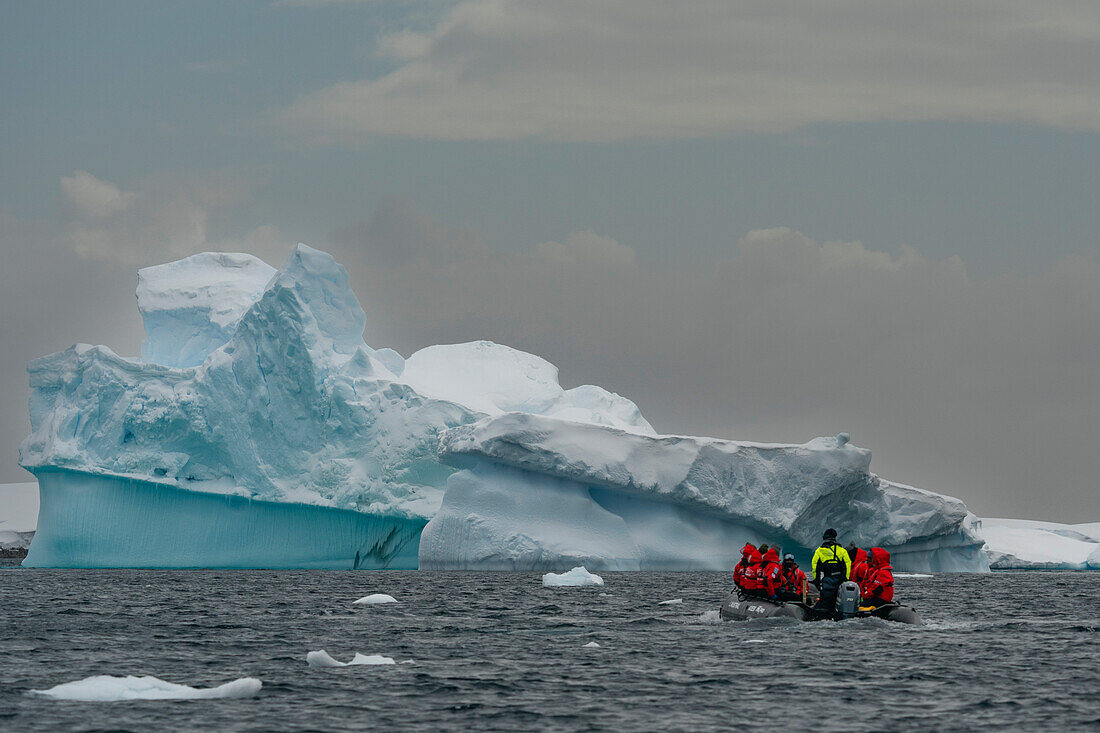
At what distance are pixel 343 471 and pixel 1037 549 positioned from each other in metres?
36.0

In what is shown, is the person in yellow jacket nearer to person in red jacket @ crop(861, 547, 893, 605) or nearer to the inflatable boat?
the inflatable boat

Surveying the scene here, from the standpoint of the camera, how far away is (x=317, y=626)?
822 inches

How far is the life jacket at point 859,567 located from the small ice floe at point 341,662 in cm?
755

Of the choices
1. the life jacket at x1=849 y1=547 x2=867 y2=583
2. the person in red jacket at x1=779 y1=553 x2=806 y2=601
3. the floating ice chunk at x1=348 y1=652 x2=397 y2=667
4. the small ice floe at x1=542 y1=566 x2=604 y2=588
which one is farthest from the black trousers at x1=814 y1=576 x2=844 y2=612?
the small ice floe at x1=542 y1=566 x2=604 y2=588

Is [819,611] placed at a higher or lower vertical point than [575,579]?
lower

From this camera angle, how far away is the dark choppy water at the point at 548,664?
1188cm

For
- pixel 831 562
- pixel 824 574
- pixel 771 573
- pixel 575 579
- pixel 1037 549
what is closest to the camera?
pixel 831 562

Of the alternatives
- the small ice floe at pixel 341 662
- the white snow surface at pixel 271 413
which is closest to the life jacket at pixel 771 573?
the small ice floe at pixel 341 662

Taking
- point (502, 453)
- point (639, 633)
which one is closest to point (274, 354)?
point (502, 453)

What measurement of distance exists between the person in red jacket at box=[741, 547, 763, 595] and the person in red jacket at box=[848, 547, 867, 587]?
1.34 metres

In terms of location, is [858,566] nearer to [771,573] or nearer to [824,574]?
[824,574]

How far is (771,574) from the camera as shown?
67.1ft

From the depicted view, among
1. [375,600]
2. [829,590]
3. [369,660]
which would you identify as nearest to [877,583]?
[829,590]

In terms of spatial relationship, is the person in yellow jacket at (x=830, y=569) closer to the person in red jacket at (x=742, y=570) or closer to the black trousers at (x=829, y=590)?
the black trousers at (x=829, y=590)
